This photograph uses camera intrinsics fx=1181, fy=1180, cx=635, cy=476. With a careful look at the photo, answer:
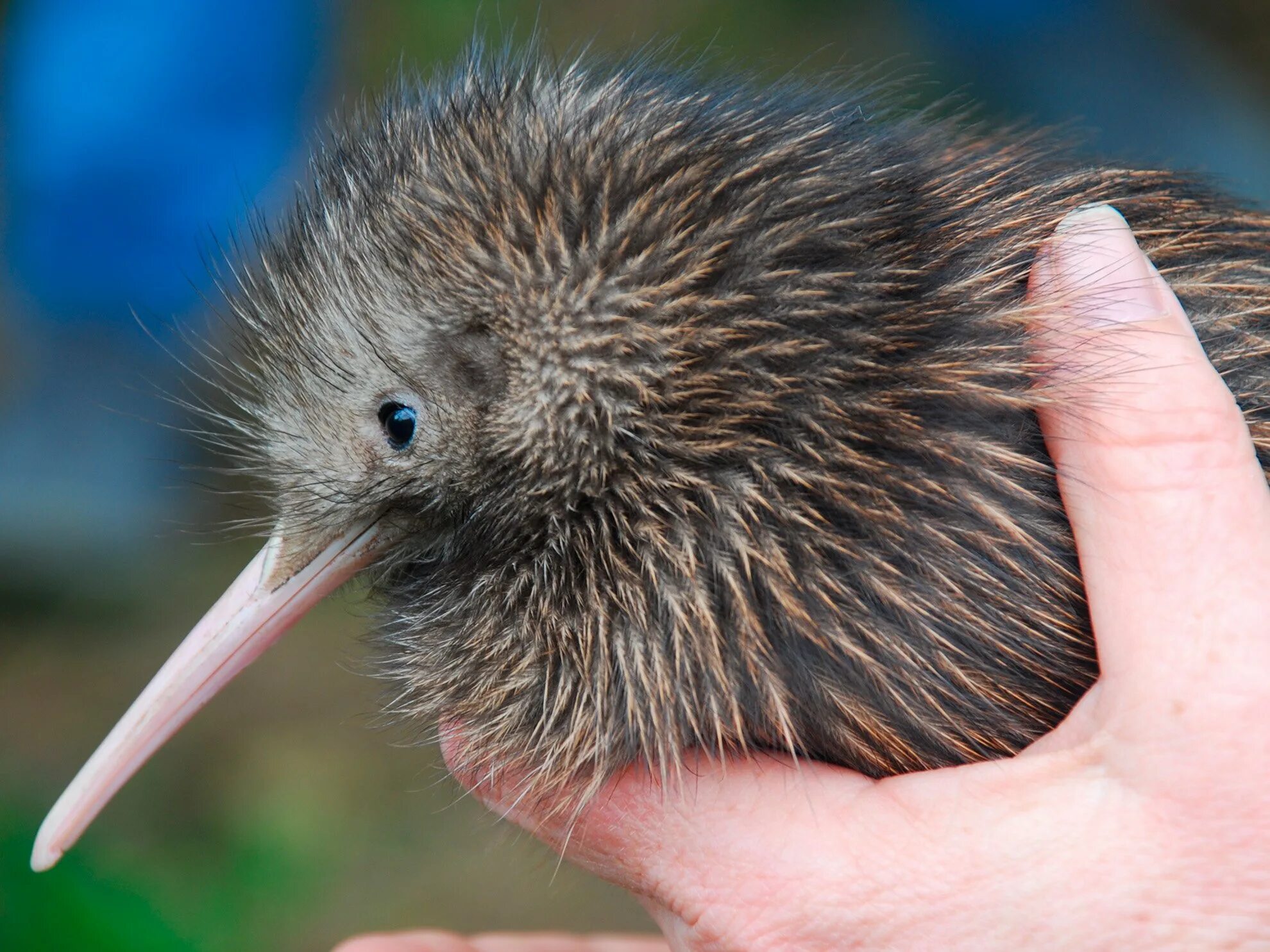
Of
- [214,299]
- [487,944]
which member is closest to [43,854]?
[487,944]

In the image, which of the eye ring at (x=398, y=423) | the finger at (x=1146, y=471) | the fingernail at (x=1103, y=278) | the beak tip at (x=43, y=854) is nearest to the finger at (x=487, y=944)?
the beak tip at (x=43, y=854)

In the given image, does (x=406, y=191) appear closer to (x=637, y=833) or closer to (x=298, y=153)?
(x=637, y=833)

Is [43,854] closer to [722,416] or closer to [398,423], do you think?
[398,423]

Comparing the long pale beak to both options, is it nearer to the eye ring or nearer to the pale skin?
the eye ring

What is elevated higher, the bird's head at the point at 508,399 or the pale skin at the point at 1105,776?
the bird's head at the point at 508,399

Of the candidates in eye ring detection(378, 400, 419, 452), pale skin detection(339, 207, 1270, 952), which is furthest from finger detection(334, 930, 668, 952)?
eye ring detection(378, 400, 419, 452)

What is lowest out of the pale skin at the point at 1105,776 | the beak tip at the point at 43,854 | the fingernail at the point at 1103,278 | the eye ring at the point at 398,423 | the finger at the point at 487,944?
the finger at the point at 487,944

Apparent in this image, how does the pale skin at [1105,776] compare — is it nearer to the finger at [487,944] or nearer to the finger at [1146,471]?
the finger at [1146,471]
